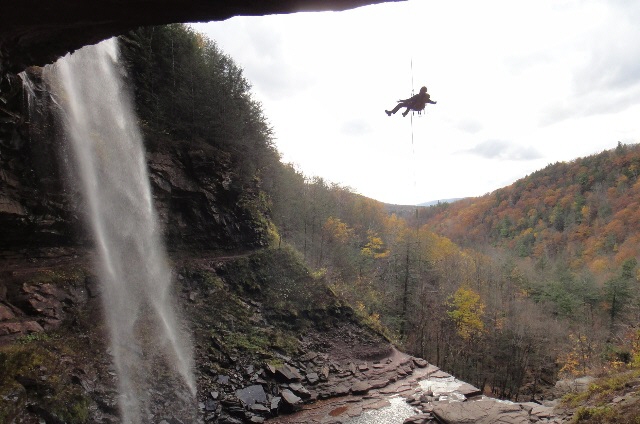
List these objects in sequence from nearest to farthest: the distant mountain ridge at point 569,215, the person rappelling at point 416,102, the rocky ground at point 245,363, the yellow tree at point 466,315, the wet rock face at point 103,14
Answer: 1. the wet rock face at point 103,14
2. the person rappelling at point 416,102
3. the rocky ground at point 245,363
4. the yellow tree at point 466,315
5. the distant mountain ridge at point 569,215

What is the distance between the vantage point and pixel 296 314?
1794cm

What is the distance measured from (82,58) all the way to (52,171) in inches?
186

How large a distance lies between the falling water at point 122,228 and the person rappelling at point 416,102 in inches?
415

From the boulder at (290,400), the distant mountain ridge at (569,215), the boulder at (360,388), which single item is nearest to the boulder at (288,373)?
the boulder at (290,400)

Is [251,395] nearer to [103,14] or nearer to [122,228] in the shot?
[122,228]

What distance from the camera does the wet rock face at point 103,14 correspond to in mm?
3561

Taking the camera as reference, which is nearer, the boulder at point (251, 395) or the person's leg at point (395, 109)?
the person's leg at point (395, 109)

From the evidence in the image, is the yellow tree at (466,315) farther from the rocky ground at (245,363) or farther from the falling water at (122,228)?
the falling water at (122,228)

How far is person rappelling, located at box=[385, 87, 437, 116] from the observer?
6801mm

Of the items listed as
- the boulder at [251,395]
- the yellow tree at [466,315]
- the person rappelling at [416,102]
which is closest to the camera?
the person rappelling at [416,102]

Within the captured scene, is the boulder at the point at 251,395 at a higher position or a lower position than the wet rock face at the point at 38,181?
lower

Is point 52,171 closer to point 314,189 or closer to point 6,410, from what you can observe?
point 6,410

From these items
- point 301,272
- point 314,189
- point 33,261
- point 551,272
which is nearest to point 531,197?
point 551,272

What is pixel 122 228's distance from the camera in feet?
46.7
